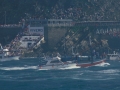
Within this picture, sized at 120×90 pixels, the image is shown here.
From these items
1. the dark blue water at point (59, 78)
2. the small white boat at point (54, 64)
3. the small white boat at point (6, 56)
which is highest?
the small white boat at point (6, 56)

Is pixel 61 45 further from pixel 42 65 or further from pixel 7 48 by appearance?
pixel 42 65

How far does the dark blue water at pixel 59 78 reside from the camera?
355 feet

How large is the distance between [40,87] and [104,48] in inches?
2953

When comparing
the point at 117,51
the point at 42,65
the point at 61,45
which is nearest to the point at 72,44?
the point at 61,45

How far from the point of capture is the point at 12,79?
121 meters

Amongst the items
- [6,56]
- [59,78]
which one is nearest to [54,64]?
[59,78]

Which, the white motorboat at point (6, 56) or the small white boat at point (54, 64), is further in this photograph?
the white motorboat at point (6, 56)

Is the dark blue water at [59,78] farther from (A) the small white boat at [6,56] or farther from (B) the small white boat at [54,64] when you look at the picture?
(A) the small white boat at [6,56]

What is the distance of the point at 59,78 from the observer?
12144cm

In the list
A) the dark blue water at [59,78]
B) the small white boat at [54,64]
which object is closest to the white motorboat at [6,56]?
the dark blue water at [59,78]

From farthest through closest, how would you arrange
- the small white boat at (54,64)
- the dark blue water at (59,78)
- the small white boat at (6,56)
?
the small white boat at (6,56), the small white boat at (54,64), the dark blue water at (59,78)

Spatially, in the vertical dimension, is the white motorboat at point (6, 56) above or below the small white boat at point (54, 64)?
above

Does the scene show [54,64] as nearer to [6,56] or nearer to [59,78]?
[59,78]

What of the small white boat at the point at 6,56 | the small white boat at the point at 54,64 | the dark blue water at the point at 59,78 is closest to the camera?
the dark blue water at the point at 59,78
